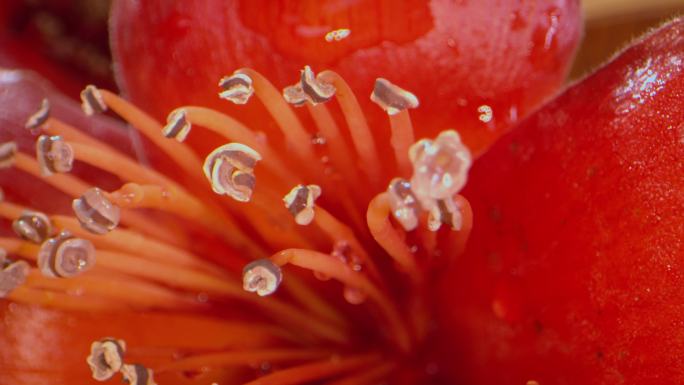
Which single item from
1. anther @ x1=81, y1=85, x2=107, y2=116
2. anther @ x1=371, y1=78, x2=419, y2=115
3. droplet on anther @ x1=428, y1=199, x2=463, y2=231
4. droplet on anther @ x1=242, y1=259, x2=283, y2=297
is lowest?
droplet on anther @ x1=428, y1=199, x2=463, y2=231

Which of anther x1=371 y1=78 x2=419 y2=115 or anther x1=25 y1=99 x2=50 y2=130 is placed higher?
anther x1=25 y1=99 x2=50 y2=130

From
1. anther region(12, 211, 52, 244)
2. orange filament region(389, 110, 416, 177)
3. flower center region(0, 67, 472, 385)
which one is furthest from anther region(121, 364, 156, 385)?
orange filament region(389, 110, 416, 177)

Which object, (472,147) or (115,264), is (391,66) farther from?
(115,264)

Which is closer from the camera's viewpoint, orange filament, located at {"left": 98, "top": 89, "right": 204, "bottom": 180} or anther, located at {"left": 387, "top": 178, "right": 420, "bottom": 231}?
anther, located at {"left": 387, "top": 178, "right": 420, "bottom": 231}

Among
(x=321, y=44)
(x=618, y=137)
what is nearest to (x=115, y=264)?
(x=321, y=44)

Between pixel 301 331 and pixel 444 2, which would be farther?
pixel 301 331

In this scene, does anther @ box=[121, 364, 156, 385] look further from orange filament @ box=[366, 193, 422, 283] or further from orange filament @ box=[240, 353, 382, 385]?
orange filament @ box=[366, 193, 422, 283]
